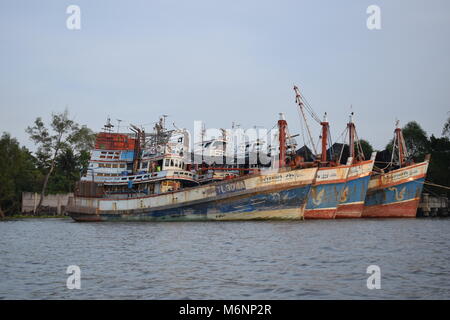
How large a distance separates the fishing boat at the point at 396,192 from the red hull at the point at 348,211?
508 cm

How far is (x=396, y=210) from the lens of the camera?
51.2 metres

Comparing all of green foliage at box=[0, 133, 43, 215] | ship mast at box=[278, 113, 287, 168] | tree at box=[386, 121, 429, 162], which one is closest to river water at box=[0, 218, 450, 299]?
ship mast at box=[278, 113, 287, 168]

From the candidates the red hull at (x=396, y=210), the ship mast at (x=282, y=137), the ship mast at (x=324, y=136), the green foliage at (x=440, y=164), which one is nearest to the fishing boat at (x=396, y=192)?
the red hull at (x=396, y=210)

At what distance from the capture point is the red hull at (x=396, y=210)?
166 ft

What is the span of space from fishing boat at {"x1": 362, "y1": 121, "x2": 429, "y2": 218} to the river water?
82.2 feet

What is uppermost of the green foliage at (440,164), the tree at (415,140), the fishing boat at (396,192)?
the tree at (415,140)

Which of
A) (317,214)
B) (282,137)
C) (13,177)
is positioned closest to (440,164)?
(317,214)

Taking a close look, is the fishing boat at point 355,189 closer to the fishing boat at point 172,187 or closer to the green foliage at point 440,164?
the fishing boat at point 172,187

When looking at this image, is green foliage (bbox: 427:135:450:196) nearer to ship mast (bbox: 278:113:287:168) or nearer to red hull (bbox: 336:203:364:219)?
red hull (bbox: 336:203:364:219)

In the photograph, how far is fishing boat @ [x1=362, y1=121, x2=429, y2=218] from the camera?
164ft

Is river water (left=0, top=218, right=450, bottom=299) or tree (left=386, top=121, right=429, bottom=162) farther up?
tree (left=386, top=121, right=429, bottom=162)

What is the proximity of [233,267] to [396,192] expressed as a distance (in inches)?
1562

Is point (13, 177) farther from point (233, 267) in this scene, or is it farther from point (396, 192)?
point (233, 267)

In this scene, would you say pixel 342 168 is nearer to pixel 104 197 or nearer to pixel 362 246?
pixel 362 246
